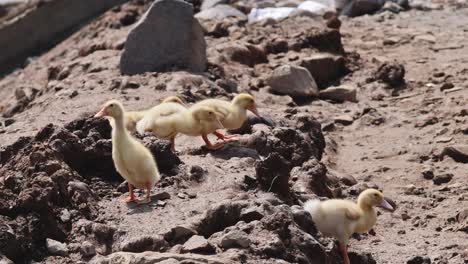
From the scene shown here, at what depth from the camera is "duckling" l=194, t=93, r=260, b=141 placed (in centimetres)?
994

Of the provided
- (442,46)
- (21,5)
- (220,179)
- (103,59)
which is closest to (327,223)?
(220,179)

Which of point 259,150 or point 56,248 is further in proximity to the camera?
point 259,150

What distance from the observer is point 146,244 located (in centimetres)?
709

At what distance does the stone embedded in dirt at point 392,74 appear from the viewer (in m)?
14.3

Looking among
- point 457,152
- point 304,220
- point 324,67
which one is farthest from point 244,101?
point 324,67

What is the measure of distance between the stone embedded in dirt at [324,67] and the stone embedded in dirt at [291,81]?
533mm

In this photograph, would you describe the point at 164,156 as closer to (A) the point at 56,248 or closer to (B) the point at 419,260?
(A) the point at 56,248

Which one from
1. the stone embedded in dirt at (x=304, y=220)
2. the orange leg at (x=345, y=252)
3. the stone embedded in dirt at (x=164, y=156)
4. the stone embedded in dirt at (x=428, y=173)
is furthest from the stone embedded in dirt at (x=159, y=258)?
the stone embedded in dirt at (x=428, y=173)

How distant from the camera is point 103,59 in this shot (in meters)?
14.2

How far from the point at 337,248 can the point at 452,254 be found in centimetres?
134

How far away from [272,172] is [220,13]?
9193mm

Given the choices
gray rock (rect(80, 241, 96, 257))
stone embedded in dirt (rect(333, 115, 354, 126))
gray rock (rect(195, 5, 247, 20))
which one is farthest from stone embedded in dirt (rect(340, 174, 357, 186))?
gray rock (rect(195, 5, 247, 20))

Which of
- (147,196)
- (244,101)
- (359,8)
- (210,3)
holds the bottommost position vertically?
(359,8)

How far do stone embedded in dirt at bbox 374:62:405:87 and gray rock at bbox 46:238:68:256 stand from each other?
7815 millimetres
